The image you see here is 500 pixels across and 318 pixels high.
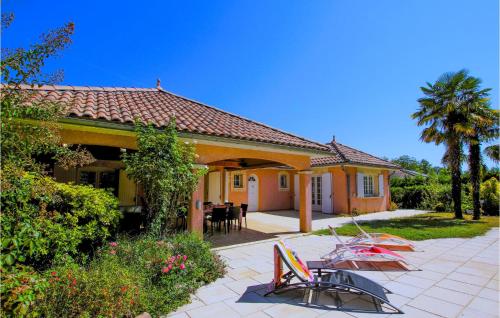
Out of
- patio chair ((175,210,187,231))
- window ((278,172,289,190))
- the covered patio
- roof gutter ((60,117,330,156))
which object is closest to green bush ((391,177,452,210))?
the covered patio

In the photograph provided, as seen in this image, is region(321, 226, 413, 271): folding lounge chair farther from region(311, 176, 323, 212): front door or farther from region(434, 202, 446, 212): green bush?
region(434, 202, 446, 212): green bush

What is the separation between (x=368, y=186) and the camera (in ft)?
60.6

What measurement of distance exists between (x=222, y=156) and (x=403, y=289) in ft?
18.1

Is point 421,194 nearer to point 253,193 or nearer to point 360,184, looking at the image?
point 360,184

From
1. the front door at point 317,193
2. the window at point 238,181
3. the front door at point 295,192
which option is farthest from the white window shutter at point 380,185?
the window at point 238,181

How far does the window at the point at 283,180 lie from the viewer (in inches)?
771

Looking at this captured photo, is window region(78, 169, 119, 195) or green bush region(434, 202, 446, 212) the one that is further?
green bush region(434, 202, 446, 212)

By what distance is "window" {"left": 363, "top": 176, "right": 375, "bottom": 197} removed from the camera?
59.7 ft

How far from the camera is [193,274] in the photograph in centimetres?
486

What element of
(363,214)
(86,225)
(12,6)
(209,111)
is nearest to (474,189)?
(363,214)

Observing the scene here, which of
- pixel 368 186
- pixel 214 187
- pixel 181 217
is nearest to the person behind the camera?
pixel 181 217

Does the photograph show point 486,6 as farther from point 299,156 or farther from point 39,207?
point 39,207

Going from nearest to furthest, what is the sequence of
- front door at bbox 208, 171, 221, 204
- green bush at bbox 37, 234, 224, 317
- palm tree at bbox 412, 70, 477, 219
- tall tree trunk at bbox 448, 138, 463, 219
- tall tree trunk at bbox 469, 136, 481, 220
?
green bush at bbox 37, 234, 224, 317 → palm tree at bbox 412, 70, 477, 219 → tall tree trunk at bbox 469, 136, 481, 220 → tall tree trunk at bbox 448, 138, 463, 219 → front door at bbox 208, 171, 221, 204

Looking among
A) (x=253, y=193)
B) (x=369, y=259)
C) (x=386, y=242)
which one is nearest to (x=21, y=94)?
(x=369, y=259)
